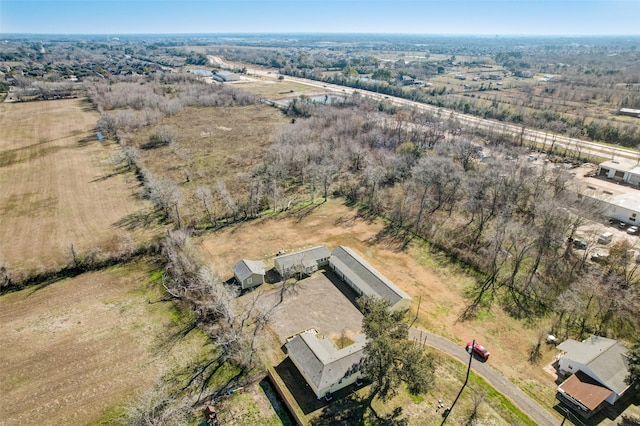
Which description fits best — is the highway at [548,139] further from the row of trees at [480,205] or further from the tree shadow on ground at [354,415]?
the tree shadow on ground at [354,415]

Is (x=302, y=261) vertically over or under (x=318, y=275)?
over

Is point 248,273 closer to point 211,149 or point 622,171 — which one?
point 211,149

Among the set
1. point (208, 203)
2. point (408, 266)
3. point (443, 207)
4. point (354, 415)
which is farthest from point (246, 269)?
point (443, 207)

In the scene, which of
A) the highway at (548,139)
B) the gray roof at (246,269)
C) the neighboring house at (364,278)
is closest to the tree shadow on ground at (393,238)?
the neighboring house at (364,278)

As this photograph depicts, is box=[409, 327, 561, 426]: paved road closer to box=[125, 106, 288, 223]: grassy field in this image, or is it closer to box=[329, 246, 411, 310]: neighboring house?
box=[329, 246, 411, 310]: neighboring house

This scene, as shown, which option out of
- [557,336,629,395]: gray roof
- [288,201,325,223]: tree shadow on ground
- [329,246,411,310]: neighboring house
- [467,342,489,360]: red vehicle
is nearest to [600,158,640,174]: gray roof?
[557,336,629,395]: gray roof

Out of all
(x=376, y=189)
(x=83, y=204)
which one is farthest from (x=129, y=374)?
A: (x=376, y=189)
